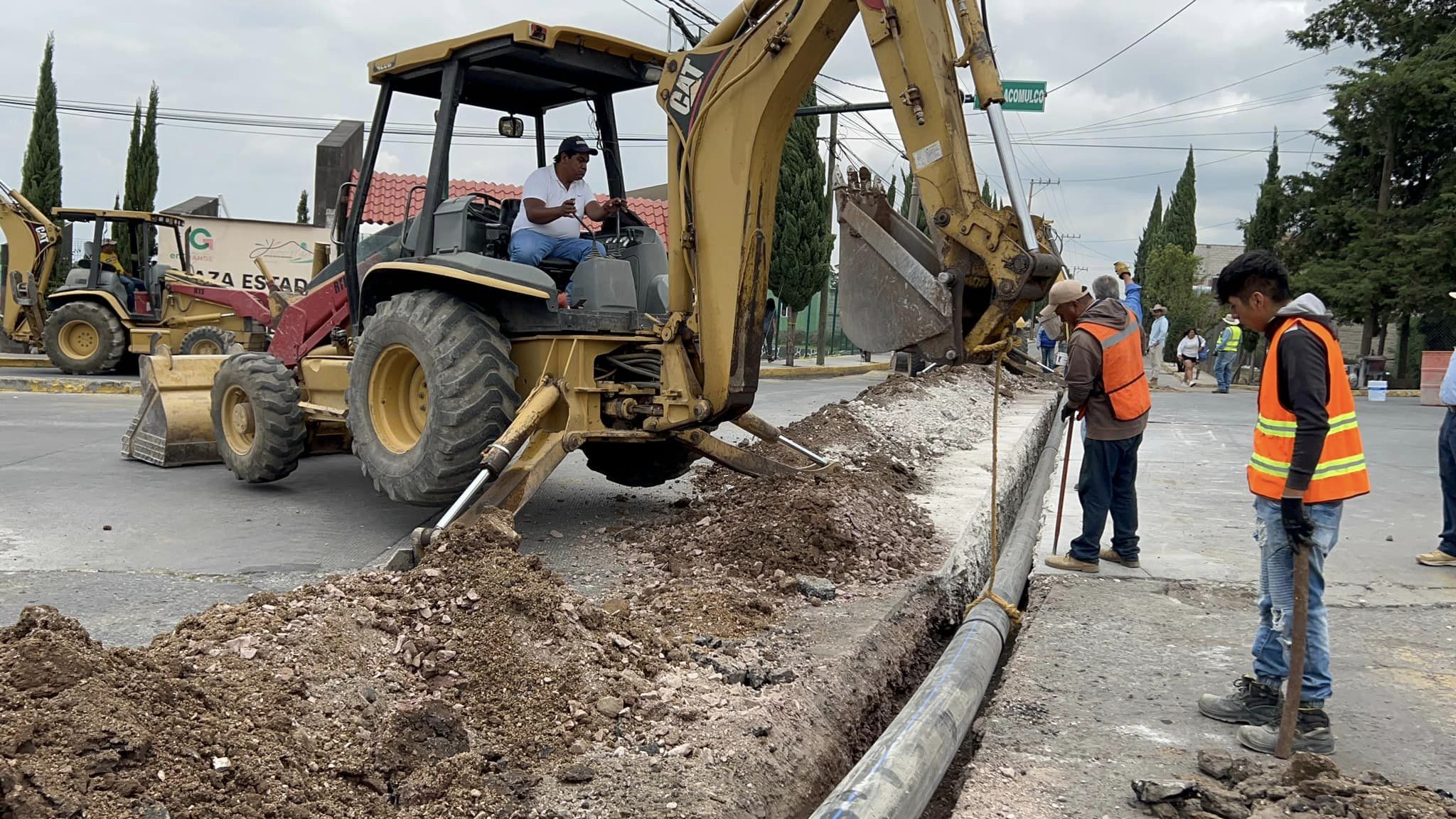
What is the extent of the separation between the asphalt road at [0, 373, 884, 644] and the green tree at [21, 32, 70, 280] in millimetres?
21854

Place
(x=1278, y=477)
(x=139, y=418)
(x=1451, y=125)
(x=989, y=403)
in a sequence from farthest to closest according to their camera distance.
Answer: (x=1451, y=125), (x=989, y=403), (x=139, y=418), (x=1278, y=477)

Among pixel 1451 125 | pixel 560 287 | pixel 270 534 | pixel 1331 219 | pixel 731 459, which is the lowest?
pixel 270 534

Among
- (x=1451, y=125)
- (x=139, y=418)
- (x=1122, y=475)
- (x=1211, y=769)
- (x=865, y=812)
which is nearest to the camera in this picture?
(x=865, y=812)

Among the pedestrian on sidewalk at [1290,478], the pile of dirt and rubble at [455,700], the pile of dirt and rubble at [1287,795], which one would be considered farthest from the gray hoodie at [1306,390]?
the pile of dirt and rubble at [455,700]

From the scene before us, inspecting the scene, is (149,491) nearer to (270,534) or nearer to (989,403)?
(270,534)

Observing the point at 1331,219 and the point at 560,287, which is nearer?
the point at 560,287

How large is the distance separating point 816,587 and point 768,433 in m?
1.80

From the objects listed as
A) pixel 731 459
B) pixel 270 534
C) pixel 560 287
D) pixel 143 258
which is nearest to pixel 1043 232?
pixel 731 459

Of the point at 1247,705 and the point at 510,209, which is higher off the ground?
the point at 510,209

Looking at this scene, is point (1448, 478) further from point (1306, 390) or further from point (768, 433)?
point (768, 433)

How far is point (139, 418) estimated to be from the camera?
8031 mm

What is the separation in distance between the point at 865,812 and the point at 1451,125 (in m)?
25.9

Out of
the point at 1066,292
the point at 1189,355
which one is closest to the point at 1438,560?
the point at 1066,292

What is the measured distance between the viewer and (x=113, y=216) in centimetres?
1559
